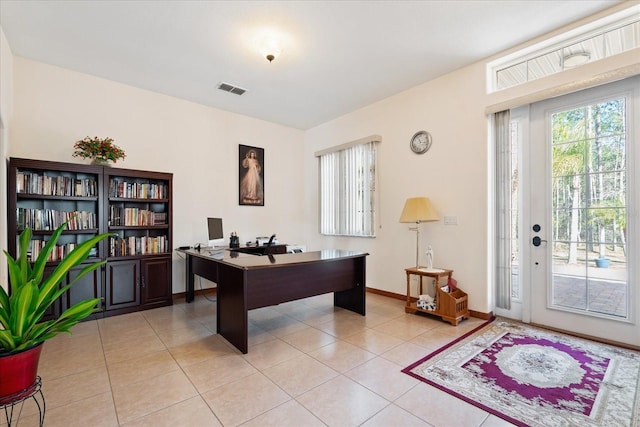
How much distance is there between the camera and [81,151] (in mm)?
3752

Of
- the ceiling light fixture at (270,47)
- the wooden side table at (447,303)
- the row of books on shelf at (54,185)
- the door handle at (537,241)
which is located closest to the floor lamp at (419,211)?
the wooden side table at (447,303)

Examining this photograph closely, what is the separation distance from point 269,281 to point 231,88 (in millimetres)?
2879

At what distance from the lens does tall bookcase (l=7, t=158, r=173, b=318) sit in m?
3.28

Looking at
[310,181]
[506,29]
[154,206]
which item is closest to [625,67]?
[506,29]

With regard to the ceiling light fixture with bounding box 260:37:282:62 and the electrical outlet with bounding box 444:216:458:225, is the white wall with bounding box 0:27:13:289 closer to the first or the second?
the ceiling light fixture with bounding box 260:37:282:62

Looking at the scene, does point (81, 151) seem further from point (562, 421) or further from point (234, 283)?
point (562, 421)

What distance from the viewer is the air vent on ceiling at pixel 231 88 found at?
4133mm

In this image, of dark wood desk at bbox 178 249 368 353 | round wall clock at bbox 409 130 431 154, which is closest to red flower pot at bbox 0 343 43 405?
dark wood desk at bbox 178 249 368 353

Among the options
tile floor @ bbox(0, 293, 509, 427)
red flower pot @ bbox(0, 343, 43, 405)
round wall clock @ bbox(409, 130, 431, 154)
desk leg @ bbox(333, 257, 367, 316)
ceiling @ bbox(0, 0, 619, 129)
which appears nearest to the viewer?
red flower pot @ bbox(0, 343, 43, 405)

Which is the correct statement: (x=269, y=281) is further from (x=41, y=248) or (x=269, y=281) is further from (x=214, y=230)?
(x=41, y=248)

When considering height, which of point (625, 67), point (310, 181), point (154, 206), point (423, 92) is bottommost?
point (154, 206)

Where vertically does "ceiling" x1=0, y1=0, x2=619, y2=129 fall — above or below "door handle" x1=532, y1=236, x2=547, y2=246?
above

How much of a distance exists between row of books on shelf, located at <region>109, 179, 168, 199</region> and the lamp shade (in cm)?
331

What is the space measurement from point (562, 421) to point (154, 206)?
475cm
